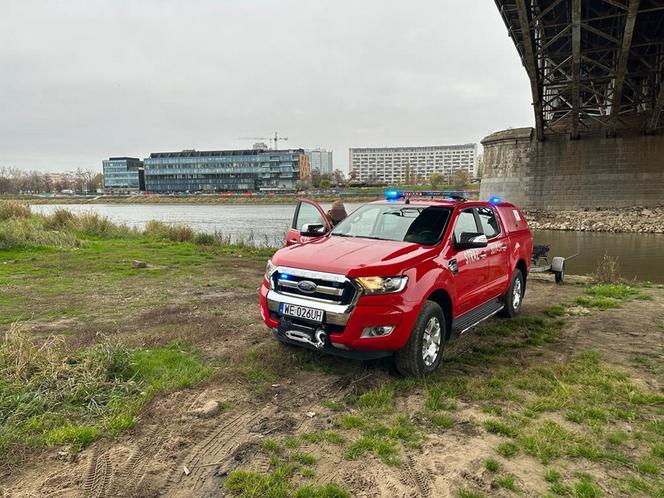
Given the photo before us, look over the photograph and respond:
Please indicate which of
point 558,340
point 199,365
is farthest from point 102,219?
→ point 558,340

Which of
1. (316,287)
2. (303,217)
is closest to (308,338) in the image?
(316,287)

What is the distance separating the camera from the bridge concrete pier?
3123 cm

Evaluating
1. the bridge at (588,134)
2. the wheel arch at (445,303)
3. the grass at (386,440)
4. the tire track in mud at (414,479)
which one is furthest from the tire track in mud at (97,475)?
the bridge at (588,134)

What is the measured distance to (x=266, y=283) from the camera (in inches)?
200

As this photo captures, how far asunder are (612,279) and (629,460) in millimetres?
8859

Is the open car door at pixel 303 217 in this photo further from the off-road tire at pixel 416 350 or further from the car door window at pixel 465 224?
the off-road tire at pixel 416 350

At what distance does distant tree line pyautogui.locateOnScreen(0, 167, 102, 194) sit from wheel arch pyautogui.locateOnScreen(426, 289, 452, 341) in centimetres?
10366

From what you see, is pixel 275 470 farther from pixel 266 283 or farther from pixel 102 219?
pixel 102 219

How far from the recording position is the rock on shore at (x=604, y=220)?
29.6 metres

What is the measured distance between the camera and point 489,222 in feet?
21.7

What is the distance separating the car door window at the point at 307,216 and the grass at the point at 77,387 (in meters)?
3.75

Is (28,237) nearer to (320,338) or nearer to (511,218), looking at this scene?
(320,338)

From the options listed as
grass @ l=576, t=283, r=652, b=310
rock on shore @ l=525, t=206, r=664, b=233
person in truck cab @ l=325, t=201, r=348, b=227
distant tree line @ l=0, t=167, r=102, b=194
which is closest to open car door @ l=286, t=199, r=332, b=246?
person in truck cab @ l=325, t=201, r=348, b=227

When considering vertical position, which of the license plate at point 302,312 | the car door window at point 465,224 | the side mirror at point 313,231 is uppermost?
the car door window at point 465,224
